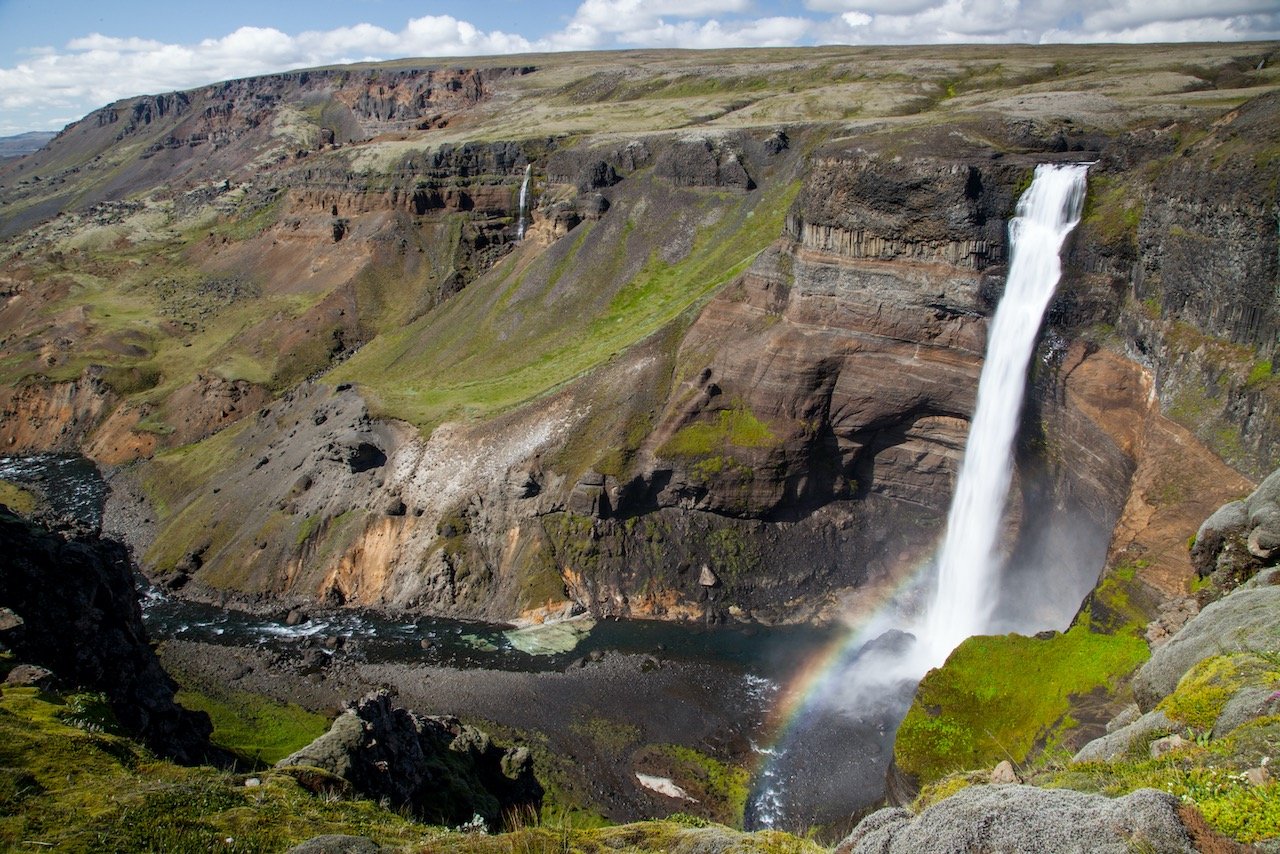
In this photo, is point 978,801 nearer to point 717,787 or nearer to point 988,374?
point 717,787

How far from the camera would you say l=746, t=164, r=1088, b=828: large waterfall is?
38188mm

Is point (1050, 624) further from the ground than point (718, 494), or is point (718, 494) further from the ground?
point (718, 494)

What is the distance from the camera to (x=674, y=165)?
252 ft

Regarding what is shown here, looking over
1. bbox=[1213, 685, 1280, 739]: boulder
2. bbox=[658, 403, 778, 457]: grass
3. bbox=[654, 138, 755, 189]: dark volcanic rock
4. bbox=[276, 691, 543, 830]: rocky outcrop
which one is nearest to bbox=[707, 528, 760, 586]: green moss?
bbox=[658, 403, 778, 457]: grass

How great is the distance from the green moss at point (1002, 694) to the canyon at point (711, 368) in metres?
3.16

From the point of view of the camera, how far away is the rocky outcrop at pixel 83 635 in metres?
25.1

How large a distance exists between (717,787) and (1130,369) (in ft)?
85.6

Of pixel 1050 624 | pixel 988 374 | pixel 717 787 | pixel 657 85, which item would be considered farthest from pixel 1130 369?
pixel 657 85

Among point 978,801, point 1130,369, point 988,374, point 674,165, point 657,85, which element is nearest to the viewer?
point 978,801

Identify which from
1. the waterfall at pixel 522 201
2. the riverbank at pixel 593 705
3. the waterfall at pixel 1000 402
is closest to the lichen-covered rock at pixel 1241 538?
the waterfall at pixel 1000 402

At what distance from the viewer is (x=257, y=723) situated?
3856 centimetres

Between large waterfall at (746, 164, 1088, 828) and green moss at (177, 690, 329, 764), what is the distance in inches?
847

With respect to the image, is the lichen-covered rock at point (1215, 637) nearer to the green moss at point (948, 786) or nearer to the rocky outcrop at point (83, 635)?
the green moss at point (948, 786)

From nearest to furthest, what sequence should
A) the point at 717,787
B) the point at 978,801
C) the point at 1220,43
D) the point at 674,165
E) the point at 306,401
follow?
the point at 978,801, the point at 717,787, the point at 306,401, the point at 674,165, the point at 1220,43
